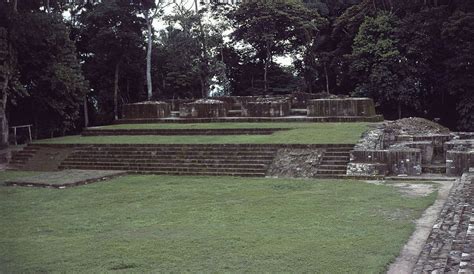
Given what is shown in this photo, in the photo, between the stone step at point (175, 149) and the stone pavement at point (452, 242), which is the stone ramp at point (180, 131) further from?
the stone pavement at point (452, 242)

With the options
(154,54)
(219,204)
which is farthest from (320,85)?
(219,204)

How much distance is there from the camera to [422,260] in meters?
5.39

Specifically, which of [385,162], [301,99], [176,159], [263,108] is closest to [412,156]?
[385,162]

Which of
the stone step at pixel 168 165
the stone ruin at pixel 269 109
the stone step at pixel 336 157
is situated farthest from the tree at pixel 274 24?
the stone step at pixel 336 157

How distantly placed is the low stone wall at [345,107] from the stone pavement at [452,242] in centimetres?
1161

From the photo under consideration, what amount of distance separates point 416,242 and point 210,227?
2817mm

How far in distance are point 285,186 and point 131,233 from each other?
4.62m

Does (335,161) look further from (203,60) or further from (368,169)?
(203,60)

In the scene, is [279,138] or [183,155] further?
[279,138]

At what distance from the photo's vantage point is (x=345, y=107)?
19.7 m

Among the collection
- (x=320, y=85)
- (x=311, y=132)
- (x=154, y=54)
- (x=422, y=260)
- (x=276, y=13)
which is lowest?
(x=422, y=260)

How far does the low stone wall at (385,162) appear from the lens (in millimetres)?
11898

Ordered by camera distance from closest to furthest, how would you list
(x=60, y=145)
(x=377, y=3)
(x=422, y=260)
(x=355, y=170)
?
(x=422, y=260)
(x=355, y=170)
(x=60, y=145)
(x=377, y=3)

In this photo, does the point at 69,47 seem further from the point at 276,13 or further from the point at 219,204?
the point at 219,204
